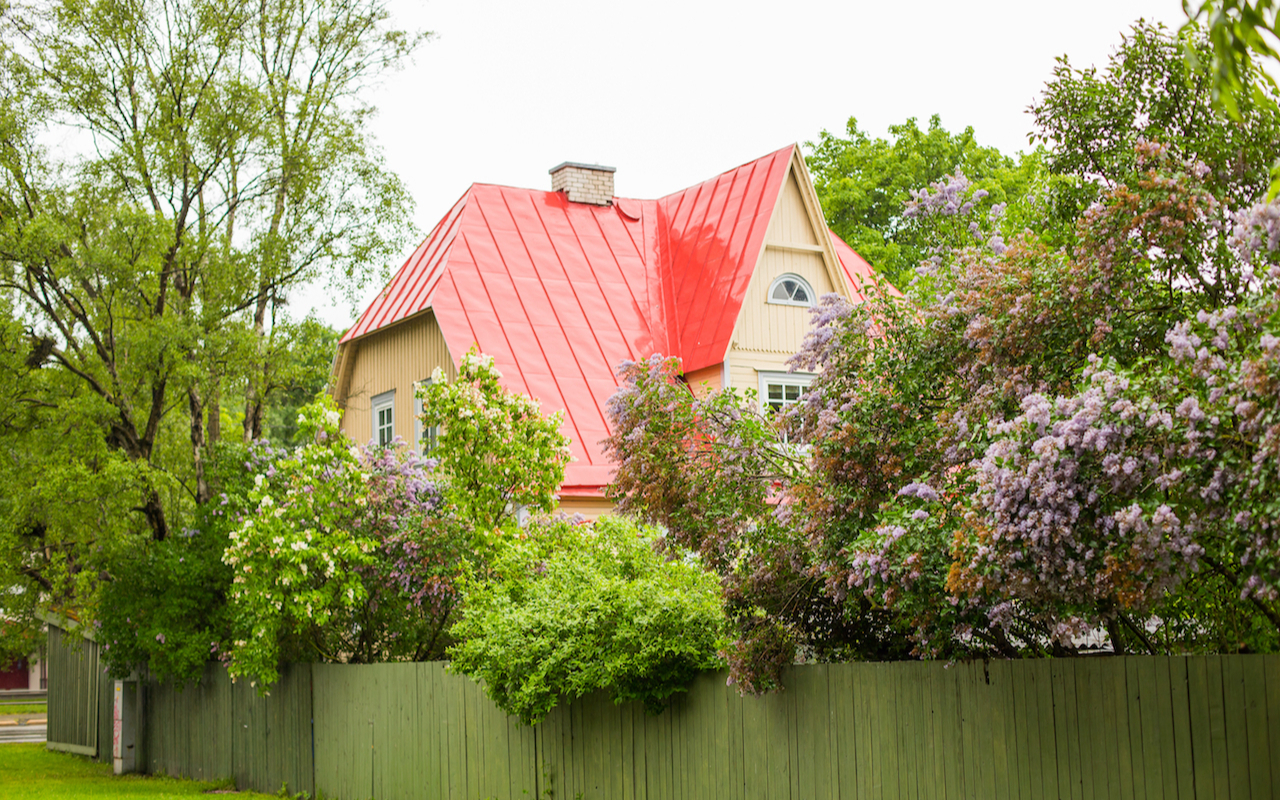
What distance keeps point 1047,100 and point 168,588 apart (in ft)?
48.2

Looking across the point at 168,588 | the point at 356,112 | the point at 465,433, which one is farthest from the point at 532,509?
the point at 356,112

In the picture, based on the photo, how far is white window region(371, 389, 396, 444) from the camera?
22688 millimetres

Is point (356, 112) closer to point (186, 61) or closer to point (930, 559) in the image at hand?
point (186, 61)

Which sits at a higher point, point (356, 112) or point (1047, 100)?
point (356, 112)

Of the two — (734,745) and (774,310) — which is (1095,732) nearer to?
(734,745)

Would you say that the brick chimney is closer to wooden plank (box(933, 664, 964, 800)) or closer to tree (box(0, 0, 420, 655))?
tree (box(0, 0, 420, 655))

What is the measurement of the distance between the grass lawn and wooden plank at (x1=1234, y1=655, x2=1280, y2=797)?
13030 millimetres

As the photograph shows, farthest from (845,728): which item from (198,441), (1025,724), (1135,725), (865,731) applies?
(198,441)

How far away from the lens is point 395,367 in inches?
890

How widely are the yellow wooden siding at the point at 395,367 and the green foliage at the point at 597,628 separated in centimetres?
913

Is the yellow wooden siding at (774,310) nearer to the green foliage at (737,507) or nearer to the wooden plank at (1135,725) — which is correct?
the green foliage at (737,507)

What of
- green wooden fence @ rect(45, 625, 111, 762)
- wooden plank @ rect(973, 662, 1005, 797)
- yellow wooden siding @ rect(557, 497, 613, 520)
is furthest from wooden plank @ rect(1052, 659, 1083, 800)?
green wooden fence @ rect(45, 625, 111, 762)

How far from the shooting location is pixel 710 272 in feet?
74.3

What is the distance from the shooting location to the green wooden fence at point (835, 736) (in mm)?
6148
